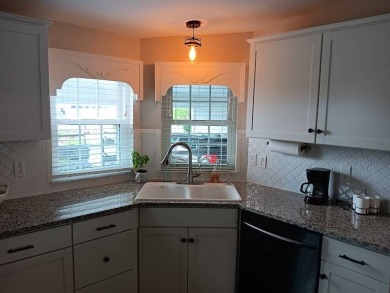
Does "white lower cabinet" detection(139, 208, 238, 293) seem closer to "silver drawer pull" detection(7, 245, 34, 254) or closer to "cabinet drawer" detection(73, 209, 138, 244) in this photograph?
"cabinet drawer" detection(73, 209, 138, 244)

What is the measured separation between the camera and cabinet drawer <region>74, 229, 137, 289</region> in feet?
6.04

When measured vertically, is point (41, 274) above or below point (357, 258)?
below

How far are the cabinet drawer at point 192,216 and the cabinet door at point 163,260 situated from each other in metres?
0.06

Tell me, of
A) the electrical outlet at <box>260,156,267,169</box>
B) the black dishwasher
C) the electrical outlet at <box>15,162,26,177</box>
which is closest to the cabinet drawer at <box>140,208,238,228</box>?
the black dishwasher

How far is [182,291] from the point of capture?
7.18ft

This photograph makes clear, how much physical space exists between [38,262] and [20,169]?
0.76 meters

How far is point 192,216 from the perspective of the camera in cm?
210

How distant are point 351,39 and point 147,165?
6.24 ft

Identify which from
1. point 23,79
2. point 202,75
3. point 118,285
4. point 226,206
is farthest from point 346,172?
point 23,79

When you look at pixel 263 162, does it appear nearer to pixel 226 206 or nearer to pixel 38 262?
pixel 226 206

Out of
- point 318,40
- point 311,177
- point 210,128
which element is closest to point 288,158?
point 311,177

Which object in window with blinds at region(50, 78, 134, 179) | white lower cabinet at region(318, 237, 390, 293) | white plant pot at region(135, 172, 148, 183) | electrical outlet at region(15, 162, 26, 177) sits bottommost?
white lower cabinet at region(318, 237, 390, 293)

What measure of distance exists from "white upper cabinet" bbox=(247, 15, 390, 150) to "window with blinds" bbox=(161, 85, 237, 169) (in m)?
0.42

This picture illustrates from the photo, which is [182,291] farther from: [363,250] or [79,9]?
[79,9]
